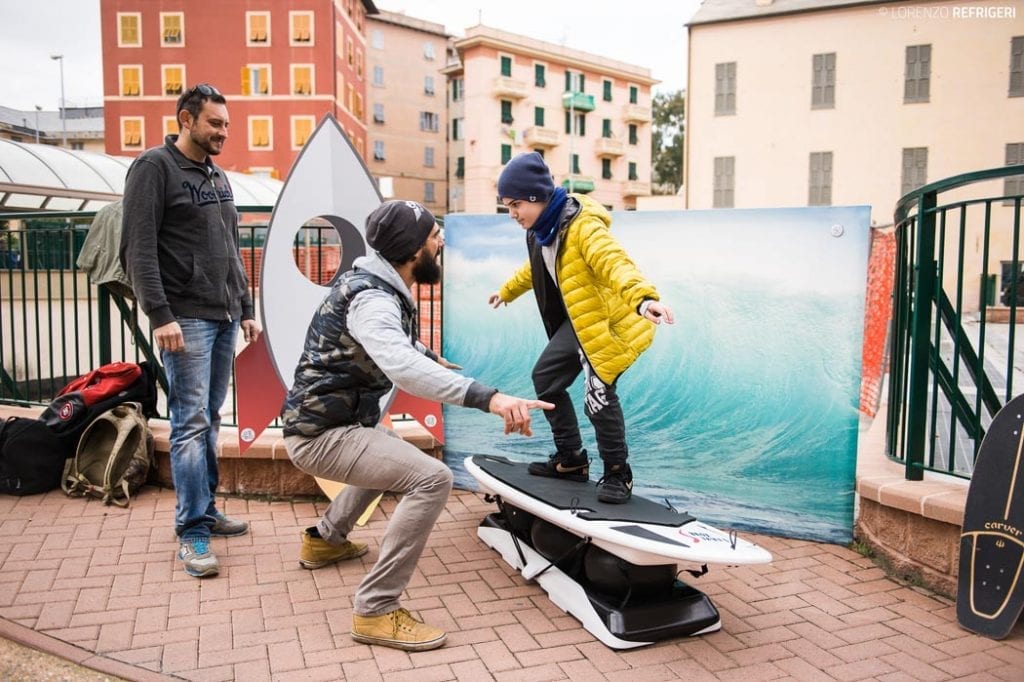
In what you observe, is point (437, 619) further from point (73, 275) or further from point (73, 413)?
point (73, 275)

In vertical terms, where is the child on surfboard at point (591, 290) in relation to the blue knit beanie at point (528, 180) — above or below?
below

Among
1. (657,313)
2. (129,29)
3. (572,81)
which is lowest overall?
(657,313)

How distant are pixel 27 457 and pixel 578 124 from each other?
58677 millimetres

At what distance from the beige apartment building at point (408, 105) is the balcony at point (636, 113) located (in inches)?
582

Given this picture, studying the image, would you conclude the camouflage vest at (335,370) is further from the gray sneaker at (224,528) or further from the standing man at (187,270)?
the gray sneaker at (224,528)

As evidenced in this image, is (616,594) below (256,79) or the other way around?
below

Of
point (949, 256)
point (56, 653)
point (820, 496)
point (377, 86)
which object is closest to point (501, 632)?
point (56, 653)

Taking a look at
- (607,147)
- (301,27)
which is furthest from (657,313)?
(607,147)

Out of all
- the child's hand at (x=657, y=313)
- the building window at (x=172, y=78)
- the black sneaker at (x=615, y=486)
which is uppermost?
the building window at (x=172, y=78)

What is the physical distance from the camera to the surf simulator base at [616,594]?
315 centimetres

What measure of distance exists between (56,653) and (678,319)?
3.45 metres

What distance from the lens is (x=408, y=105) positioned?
61.7 m

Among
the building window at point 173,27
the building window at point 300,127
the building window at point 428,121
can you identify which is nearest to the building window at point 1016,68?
the building window at point 300,127

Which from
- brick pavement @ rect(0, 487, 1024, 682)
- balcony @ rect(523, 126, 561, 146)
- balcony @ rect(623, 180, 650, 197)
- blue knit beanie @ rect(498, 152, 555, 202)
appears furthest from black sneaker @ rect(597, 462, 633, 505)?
balcony @ rect(623, 180, 650, 197)
